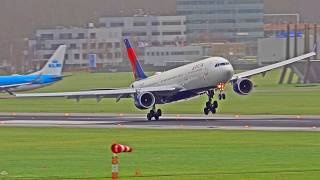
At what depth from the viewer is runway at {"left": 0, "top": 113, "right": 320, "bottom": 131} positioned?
61.6 m

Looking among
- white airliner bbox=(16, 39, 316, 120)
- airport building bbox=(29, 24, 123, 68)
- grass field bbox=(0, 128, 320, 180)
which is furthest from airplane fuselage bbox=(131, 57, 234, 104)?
airport building bbox=(29, 24, 123, 68)

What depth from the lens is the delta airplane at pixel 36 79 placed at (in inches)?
4269

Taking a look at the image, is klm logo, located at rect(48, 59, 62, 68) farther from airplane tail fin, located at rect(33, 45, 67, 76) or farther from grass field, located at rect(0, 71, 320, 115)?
grass field, located at rect(0, 71, 320, 115)

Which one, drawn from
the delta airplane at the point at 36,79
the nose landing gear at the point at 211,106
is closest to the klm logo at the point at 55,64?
the delta airplane at the point at 36,79

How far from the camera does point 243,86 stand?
7238 cm

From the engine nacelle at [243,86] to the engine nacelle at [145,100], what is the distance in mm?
5519

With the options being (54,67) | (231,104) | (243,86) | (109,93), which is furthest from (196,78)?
(54,67)

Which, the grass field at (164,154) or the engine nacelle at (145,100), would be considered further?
the engine nacelle at (145,100)

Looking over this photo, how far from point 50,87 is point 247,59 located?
51.4 metres

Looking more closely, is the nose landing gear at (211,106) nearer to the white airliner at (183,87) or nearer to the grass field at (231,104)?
the white airliner at (183,87)

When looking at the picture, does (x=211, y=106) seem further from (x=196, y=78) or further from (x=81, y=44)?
(x=81, y=44)

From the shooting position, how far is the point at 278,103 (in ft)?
300

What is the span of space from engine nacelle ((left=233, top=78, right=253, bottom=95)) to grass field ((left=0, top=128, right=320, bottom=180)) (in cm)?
1411

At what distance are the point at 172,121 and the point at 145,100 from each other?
279 centimetres
